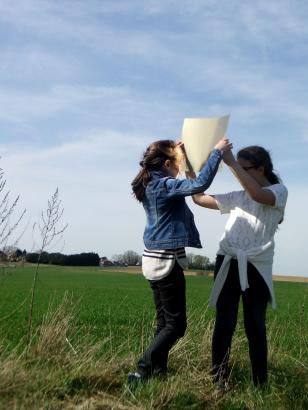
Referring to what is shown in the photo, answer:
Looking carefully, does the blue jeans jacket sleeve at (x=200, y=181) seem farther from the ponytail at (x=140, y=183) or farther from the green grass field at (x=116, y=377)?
the green grass field at (x=116, y=377)

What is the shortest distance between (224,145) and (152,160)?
53cm

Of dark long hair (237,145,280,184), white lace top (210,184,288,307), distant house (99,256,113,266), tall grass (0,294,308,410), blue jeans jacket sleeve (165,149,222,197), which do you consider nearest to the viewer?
tall grass (0,294,308,410)

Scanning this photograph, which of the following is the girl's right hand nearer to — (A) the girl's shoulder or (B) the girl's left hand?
(B) the girl's left hand

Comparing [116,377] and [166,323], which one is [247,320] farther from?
[116,377]

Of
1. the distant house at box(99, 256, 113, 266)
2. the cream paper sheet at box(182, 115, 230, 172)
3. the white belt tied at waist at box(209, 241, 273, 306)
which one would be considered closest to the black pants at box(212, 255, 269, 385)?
the white belt tied at waist at box(209, 241, 273, 306)

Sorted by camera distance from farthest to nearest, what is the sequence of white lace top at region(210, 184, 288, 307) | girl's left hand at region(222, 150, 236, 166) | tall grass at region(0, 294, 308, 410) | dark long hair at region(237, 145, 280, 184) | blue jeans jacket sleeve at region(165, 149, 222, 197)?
dark long hair at region(237, 145, 280, 184), white lace top at region(210, 184, 288, 307), girl's left hand at region(222, 150, 236, 166), blue jeans jacket sleeve at region(165, 149, 222, 197), tall grass at region(0, 294, 308, 410)

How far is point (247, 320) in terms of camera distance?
462cm

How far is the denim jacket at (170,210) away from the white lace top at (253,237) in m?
0.28

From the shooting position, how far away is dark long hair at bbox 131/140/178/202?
4645 millimetres

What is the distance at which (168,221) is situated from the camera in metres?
4.54

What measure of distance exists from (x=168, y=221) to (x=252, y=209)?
2.13 feet

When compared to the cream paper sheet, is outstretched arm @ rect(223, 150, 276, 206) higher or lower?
lower

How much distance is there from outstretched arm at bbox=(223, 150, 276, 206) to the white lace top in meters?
0.11

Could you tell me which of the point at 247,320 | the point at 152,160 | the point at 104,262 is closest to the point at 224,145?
the point at 152,160
